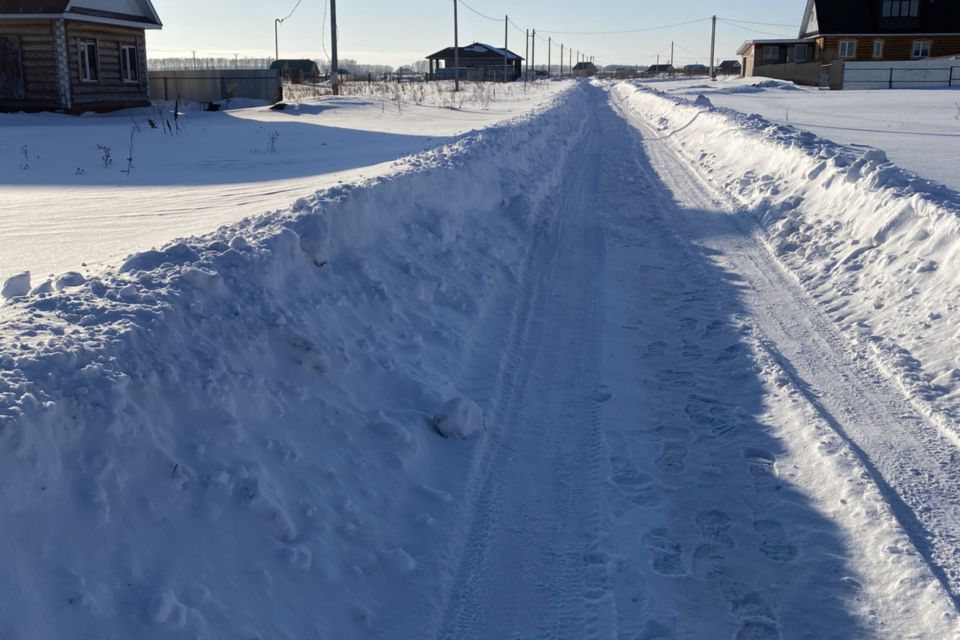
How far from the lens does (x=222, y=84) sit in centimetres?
3762

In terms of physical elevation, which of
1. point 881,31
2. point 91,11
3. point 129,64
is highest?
A: point 881,31

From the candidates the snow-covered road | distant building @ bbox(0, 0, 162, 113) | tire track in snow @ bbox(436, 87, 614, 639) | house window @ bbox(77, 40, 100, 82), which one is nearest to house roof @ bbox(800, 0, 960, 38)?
distant building @ bbox(0, 0, 162, 113)

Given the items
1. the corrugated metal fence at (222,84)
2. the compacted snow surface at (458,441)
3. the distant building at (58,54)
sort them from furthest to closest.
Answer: the corrugated metal fence at (222,84) < the distant building at (58,54) < the compacted snow surface at (458,441)

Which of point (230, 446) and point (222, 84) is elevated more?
point (222, 84)

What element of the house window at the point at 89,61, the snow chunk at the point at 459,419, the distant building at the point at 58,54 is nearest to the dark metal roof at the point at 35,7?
the distant building at the point at 58,54

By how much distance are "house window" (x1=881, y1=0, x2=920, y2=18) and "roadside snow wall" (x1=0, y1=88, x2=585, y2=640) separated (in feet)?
210

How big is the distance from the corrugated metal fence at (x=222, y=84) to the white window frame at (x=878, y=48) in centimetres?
4534

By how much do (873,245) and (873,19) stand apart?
2391 inches

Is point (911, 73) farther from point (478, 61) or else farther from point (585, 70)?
point (585, 70)

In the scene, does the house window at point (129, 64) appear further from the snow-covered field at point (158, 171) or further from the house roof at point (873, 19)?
the house roof at point (873, 19)

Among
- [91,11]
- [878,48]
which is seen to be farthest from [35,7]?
→ [878,48]

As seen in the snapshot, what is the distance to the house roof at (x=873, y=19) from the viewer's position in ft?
194

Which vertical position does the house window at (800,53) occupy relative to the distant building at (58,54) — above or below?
above

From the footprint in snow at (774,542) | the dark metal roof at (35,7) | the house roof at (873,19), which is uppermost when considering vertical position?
the house roof at (873,19)
